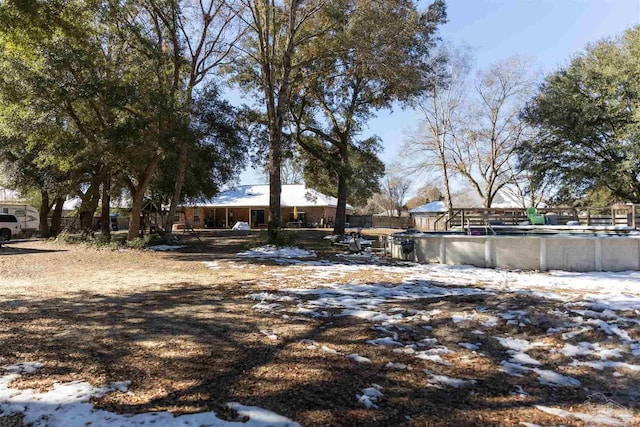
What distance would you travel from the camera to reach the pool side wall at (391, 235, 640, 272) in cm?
999

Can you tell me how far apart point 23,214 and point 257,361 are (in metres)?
31.1

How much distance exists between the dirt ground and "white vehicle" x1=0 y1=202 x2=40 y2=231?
24.7 metres

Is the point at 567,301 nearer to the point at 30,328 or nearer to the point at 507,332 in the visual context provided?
the point at 507,332

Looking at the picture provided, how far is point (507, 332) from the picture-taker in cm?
503

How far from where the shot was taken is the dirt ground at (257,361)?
10.4 feet

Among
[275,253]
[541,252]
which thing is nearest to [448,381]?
[541,252]

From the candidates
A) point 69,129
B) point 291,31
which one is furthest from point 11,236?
point 291,31

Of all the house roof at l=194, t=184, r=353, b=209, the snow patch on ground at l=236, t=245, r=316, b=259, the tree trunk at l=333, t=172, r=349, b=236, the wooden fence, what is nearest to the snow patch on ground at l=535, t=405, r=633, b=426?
the snow patch on ground at l=236, t=245, r=316, b=259

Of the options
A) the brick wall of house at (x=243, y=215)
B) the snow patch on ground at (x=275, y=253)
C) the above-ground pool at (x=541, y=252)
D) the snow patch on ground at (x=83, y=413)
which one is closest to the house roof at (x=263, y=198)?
the brick wall of house at (x=243, y=215)

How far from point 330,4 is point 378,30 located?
208 cm

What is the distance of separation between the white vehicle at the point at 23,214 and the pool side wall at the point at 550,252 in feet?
91.4

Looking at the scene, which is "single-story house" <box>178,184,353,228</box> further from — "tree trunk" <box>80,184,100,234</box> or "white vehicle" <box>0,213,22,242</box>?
"tree trunk" <box>80,184,100,234</box>

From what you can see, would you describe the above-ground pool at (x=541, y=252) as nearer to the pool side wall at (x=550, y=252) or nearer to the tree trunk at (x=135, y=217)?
the pool side wall at (x=550, y=252)

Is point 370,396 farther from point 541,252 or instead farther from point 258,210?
point 258,210
